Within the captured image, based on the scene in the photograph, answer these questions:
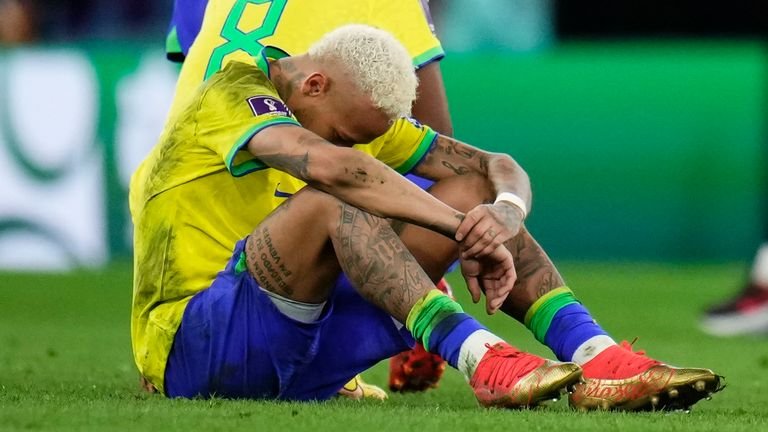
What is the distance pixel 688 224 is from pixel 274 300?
7.15m

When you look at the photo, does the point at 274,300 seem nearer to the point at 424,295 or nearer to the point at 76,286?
the point at 424,295

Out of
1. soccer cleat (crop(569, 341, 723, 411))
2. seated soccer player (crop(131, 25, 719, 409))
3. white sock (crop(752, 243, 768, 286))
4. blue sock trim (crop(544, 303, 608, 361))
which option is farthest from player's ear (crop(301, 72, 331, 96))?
white sock (crop(752, 243, 768, 286))

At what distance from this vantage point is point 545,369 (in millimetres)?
4008

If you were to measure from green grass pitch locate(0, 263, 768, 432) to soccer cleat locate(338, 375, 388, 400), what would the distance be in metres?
0.06

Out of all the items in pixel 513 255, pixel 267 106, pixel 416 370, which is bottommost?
pixel 416 370

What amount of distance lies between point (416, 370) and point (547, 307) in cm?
90

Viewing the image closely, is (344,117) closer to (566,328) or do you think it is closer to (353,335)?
(353,335)

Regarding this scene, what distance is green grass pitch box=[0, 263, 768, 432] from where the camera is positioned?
3.90 metres

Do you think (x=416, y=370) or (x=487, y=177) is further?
(x=416, y=370)

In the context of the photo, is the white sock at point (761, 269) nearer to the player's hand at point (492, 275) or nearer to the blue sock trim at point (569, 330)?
the blue sock trim at point (569, 330)

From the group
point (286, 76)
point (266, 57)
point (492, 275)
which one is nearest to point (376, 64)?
point (286, 76)

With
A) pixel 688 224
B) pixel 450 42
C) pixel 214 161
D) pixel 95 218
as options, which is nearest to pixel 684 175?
pixel 688 224

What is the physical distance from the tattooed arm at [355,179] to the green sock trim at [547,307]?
1.50 ft

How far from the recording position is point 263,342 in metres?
4.30
